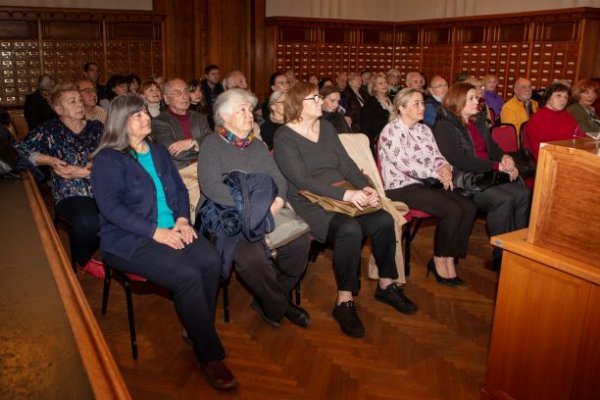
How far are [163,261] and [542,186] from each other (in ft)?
6.14

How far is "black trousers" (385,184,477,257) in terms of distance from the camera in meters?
3.97

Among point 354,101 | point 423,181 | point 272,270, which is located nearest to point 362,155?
point 423,181

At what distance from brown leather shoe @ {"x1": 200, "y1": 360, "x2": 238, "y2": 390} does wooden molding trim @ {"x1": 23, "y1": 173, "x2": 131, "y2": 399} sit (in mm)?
1067

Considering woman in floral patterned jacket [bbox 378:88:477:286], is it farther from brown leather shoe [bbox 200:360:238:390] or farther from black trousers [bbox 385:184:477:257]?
brown leather shoe [bbox 200:360:238:390]

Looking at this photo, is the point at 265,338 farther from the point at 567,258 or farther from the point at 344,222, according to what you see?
the point at 567,258

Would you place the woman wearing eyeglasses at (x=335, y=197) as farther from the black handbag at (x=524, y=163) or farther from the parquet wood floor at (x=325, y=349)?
the black handbag at (x=524, y=163)

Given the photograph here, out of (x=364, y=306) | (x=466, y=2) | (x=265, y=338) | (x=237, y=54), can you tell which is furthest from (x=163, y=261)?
(x=466, y=2)

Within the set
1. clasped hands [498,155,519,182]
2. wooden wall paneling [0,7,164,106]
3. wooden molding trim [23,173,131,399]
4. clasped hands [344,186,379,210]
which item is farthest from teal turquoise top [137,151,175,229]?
wooden wall paneling [0,7,164,106]

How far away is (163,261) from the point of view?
279cm

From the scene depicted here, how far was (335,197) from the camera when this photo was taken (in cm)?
348

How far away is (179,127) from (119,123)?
1.35m

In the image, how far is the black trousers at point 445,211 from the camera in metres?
3.97

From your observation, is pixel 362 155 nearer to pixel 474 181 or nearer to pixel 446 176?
pixel 446 176

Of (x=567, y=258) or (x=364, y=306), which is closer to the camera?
(x=567, y=258)
